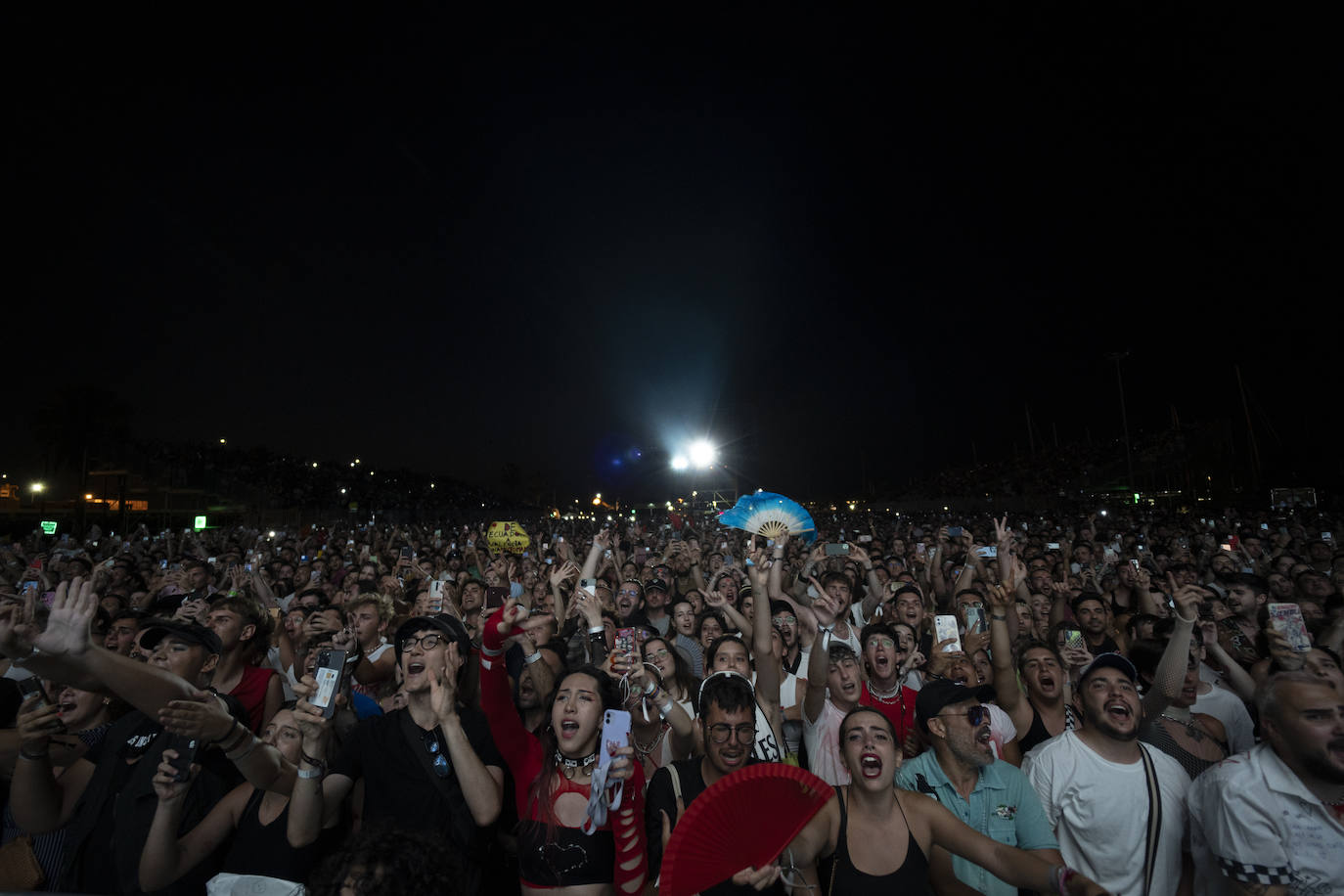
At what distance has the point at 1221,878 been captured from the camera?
8.84 ft

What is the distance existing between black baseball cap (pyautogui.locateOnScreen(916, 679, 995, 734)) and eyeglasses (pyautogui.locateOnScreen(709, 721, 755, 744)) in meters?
1.09

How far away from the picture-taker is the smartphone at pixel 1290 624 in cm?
401

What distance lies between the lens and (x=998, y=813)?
3102mm

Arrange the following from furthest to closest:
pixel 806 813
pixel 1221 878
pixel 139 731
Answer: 1. pixel 139 731
2. pixel 1221 878
3. pixel 806 813

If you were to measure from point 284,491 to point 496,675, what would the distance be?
171ft

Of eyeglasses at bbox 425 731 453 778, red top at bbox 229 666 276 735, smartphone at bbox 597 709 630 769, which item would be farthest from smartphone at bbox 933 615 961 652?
red top at bbox 229 666 276 735

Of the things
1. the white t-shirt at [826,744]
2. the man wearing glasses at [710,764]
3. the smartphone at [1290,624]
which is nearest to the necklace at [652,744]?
the man wearing glasses at [710,764]

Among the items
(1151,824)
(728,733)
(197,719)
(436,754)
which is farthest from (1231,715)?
(197,719)

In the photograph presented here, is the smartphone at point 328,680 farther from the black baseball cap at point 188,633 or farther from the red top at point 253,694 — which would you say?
the red top at point 253,694

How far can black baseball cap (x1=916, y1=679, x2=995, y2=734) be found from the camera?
341 cm

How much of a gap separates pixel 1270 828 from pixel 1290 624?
2.51m

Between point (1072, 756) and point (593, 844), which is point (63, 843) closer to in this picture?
point (593, 844)

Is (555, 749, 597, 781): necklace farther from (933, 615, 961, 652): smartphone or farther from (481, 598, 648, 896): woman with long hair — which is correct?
(933, 615, 961, 652): smartphone

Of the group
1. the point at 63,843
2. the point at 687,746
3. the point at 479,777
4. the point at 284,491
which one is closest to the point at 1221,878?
the point at 687,746
